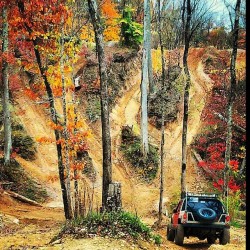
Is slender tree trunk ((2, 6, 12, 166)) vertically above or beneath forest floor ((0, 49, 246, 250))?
above

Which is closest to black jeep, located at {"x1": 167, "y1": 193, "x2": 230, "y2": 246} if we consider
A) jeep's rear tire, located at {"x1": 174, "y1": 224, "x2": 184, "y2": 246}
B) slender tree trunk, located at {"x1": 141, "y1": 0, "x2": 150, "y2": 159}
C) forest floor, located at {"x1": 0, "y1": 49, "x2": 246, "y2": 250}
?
jeep's rear tire, located at {"x1": 174, "y1": 224, "x2": 184, "y2": 246}

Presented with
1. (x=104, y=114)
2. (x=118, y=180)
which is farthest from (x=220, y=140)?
(x=104, y=114)

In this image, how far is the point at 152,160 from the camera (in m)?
28.6

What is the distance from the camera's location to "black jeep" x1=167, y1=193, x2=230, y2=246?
12.6m

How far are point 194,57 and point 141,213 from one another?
3087 cm

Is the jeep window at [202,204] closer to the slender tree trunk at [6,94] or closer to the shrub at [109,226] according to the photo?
the shrub at [109,226]

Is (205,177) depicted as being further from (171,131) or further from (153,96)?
(153,96)

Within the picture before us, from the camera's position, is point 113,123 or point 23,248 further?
point 113,123

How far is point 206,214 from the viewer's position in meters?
12.8

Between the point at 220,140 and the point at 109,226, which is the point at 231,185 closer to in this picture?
→ the point at 220,140

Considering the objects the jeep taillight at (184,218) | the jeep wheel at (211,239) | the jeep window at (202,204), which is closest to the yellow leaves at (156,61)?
the jeep window at (202,204)

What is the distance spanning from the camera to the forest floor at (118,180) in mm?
11259

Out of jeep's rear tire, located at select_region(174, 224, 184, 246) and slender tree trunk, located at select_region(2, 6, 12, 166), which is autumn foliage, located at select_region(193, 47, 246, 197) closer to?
jeep's rear tire, located at select_region(174, 224, 184, 246)

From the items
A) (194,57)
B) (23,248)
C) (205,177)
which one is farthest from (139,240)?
(194,57)
